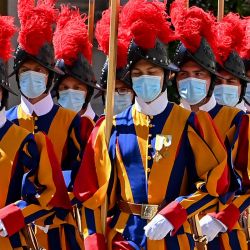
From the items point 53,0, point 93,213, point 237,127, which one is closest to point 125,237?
point 93,213

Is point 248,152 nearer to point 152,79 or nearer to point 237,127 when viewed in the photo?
point 237,127

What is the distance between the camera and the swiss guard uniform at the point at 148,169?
5.30 metres

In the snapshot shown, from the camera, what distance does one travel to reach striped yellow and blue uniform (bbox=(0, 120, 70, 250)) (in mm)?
5262

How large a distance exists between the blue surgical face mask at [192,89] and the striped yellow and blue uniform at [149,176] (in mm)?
593

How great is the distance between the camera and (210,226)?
18.3 ft

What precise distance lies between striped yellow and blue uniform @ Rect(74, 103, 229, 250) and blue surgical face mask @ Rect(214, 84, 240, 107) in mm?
1429

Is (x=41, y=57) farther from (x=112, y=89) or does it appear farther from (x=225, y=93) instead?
(x=225, y=93)

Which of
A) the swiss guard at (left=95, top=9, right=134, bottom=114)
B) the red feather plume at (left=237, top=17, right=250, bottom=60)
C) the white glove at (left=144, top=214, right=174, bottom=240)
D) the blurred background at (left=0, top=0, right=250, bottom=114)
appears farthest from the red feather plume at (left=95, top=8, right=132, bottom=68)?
the blurred background at (left=0, top=0, right=250, bottom=114)

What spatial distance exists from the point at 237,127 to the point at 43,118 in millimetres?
A: 1158

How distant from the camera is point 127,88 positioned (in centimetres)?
707

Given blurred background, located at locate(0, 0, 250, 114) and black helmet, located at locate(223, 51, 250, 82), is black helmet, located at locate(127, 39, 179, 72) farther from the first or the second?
blurred background, located at locate(0, 0, 250, 114)

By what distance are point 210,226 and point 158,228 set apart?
20.1 inches

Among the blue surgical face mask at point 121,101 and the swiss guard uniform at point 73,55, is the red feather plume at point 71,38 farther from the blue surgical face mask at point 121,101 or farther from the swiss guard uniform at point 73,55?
the blue surgical face mask at point 121,101

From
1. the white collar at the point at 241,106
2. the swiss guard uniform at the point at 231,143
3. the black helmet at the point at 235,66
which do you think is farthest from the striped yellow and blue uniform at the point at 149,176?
the white collar at the point at 241,106
